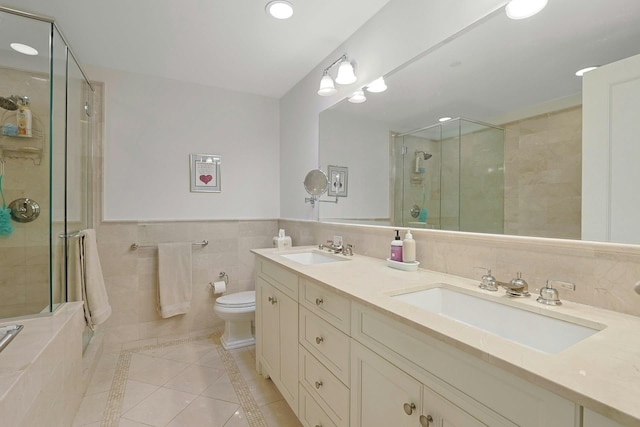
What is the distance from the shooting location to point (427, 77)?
4.84 ft

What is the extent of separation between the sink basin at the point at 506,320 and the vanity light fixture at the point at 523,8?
107cm

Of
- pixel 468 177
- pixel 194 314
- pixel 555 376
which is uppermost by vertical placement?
pixel 468 177

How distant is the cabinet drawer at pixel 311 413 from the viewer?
48.0 inches

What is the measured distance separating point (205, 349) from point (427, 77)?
2582 mm

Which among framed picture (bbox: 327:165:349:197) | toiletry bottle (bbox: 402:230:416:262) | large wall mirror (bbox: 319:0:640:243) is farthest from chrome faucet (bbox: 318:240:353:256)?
toiletry bottle (bbox: 402:230:416:262)

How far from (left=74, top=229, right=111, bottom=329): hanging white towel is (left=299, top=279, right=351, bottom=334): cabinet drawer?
1.63m

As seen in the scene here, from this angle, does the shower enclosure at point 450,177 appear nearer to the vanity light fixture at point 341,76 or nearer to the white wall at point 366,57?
the white wall at point 366,57

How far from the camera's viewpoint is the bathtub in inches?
35.1

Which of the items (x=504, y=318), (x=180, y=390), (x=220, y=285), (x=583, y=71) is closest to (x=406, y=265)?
(x=504, y=318)

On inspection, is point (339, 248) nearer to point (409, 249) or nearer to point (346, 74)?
point (409, 249)

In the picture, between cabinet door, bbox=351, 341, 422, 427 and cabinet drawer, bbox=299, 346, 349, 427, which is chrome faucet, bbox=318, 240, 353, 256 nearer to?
cabinet drawer, bbox=299, 346, 349, 427

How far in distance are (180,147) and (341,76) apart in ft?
5.44

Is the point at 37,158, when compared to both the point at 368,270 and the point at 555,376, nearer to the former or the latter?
the point at 368,270

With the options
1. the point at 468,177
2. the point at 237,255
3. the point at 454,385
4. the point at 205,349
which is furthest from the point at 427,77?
the point at 205,349
